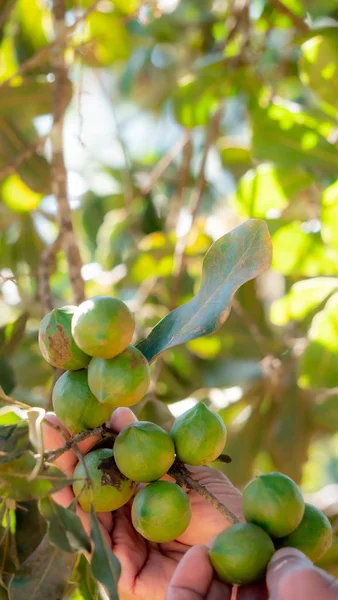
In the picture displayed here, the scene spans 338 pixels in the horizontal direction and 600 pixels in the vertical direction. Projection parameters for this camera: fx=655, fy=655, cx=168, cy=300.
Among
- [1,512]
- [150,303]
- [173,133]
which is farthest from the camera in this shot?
[173,133]

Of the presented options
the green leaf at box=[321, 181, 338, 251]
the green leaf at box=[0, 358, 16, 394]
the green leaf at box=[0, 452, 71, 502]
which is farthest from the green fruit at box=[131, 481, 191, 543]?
the green leaf at box=[321, 181, 338, 251]

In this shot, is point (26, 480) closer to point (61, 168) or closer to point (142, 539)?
point (142, 539)

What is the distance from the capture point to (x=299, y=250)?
4.83ft

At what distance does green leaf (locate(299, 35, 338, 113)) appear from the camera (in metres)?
1.38

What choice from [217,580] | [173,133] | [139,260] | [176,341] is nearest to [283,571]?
[217,580]

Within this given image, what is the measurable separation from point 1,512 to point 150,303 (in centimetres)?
125

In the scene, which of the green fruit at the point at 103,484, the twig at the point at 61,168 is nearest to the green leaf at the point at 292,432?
the twig at the point at 61,168

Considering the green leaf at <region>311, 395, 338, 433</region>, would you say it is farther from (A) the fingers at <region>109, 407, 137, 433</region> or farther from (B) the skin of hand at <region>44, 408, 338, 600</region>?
(A) the fingers at <region>109, 407, 137, 433</region>

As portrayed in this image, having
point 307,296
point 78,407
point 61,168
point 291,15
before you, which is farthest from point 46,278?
point 291,15

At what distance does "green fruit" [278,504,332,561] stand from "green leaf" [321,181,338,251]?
66cm

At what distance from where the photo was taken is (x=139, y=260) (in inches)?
71.5

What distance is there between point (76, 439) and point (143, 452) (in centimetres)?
7

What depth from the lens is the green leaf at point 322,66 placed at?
1375 mm

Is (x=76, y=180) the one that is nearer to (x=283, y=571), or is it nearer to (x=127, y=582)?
(x=127, y=582)
